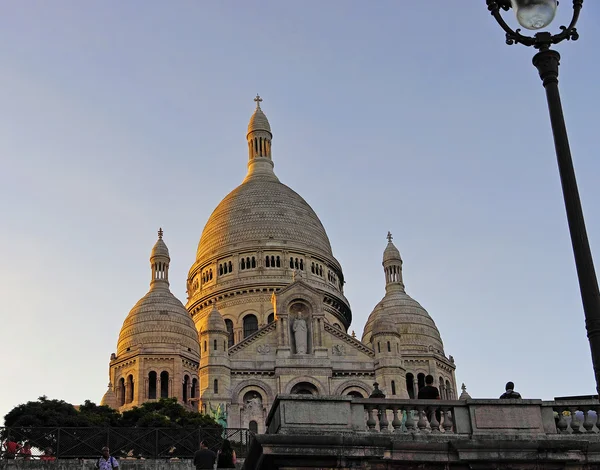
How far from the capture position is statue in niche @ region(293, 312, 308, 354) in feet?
240

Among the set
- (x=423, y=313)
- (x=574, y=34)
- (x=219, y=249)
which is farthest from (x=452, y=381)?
(x=574, y=34)

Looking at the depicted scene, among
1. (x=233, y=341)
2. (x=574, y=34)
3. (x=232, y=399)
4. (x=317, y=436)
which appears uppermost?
(x=233, y=341)

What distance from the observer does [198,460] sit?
20.2 metres

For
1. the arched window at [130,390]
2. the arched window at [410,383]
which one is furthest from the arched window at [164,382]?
the arched window at [410,383]

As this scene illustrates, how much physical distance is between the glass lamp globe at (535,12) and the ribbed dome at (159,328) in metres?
66.0

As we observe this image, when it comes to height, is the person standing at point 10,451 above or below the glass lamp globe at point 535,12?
above

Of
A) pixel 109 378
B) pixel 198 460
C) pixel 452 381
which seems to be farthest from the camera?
pixel 452 381

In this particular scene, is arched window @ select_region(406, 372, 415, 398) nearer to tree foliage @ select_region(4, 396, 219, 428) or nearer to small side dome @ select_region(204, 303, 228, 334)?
small side dome @ select_region(204, 303, 228, 334)

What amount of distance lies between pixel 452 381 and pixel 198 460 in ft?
223

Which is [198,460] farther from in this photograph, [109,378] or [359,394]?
[109,378]

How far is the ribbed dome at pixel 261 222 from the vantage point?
299 feet

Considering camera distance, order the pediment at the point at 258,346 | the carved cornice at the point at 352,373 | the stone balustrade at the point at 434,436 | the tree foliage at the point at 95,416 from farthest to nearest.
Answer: the pediment at the point at 258,346 → the carved cornice at the point at 352,373 → the tree foliage at the point at 95,416 → the stone balustrade at the point at 434,436

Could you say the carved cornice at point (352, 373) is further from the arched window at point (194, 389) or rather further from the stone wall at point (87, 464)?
the stone wall at point (87, 464)

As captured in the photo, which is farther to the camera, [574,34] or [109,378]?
[109,378]
